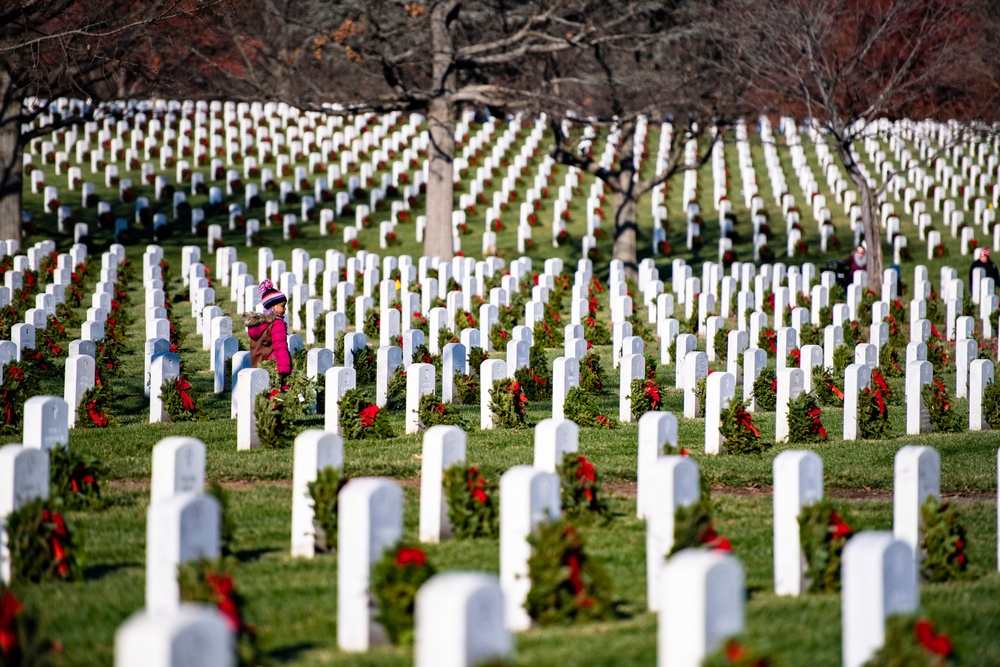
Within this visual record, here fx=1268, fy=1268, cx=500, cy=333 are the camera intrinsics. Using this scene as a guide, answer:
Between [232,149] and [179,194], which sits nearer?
[179,194]

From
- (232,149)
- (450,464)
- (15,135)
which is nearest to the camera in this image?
(450,464)

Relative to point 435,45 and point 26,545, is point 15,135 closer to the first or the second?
point 435,45

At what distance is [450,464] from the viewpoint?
7141mm

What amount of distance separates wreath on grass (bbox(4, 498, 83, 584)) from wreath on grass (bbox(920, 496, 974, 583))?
4.27 m

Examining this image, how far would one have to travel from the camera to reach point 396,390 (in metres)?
12.6

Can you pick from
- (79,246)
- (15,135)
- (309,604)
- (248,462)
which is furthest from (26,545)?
(15,135)

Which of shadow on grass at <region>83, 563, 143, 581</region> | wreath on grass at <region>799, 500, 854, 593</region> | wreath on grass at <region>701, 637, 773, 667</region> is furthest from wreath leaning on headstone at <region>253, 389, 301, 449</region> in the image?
wreath on grass at <region>701, 637, 773, 667</region>

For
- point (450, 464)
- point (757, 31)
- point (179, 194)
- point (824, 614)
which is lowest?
point (824, 614)

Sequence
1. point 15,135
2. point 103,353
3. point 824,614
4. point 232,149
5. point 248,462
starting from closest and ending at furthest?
1. point 824,614
2. point 248,462
3. point 103,353
4. point 15,135
5. point 232,149

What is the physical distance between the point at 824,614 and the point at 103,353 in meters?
9.65

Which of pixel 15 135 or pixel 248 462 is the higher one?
pixel 15 135

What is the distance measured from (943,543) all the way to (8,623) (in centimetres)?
450

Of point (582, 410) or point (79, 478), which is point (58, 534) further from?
point (582, 410)

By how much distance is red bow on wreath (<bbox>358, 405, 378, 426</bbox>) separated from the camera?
419 inches
